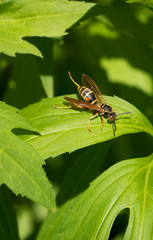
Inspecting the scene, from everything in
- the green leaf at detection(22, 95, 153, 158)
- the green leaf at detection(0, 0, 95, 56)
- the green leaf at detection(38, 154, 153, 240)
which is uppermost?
the green leaf at detection(0, 0, 95, 56)

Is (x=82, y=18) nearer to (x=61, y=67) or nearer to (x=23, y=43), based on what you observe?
(x=23, y=43)

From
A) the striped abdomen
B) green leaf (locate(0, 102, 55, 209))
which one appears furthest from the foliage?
the striped abdomen

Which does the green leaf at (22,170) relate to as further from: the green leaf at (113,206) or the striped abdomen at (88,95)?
the striped abdomen at (88,95)

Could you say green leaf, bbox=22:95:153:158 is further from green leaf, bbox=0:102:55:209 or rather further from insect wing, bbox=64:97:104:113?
green leaf, bbox=0:102:55:209

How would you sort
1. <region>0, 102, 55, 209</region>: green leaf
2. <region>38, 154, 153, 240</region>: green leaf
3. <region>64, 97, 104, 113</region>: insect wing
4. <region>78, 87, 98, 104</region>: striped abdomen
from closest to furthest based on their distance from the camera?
<region>0, 102, 55, 209</region>: green leaf
<region>38, 154, 153, 240</region>: green leaf
<region>64, 97, 104, 113</region>: insect wing
<region>78, 87, 98, 104</region>: striped abdomen

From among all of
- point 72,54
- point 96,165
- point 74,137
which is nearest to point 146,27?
point 72,54

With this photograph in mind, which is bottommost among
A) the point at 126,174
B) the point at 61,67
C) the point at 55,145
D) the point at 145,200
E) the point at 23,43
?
the point at 145,200

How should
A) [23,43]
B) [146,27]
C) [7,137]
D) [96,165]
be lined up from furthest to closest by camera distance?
[146,27] < [96,165] < [23,43] < [7,137]
